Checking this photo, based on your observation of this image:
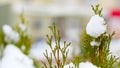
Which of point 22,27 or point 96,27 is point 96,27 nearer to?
point 96,27

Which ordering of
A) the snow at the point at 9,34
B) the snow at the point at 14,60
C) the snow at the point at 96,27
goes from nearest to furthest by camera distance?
the snow at the point at 96,27 < the snow at the point at 14,60 < the snow at the point at 9,34

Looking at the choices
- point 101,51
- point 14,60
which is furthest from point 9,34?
point 101,51

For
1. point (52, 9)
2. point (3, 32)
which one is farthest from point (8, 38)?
point (52, 9)

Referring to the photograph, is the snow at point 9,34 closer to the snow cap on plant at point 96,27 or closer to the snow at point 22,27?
the snow at point 22,27

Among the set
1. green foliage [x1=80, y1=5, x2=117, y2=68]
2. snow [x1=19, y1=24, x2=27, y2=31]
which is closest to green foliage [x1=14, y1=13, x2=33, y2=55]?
snow [x1=19, y1=24, x2=27, y2=31]

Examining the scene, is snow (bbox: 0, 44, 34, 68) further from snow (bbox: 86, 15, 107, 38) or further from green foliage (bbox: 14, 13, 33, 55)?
snow (bbox: 86, 15, 107, 38)

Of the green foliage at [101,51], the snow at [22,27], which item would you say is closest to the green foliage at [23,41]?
the snow at [22,27]

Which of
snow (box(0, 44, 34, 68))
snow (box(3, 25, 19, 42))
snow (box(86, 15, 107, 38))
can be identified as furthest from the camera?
snow (box(3, 25, 19, 42))

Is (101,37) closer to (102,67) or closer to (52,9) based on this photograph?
(102,67)
